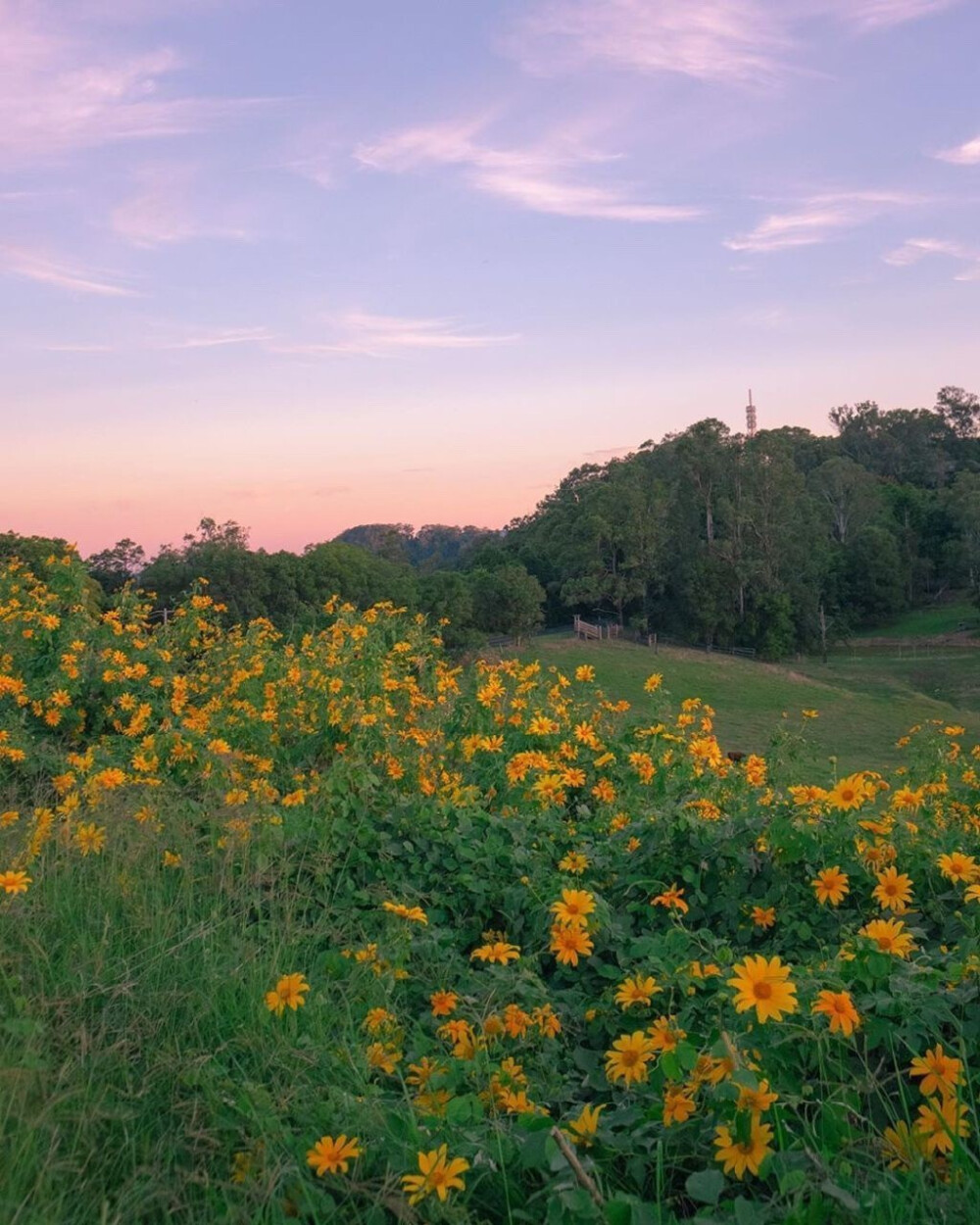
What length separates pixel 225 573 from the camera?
24875 millimetres

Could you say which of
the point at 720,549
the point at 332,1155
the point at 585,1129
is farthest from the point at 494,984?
the point at 720,549

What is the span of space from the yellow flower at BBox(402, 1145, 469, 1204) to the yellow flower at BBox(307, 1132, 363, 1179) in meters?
0.11

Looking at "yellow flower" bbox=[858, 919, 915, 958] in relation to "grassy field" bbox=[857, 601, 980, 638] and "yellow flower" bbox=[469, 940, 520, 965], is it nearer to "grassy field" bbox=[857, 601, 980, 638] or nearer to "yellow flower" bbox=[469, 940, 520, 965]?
"yellow flower" bbox=[469, 940, 520, 965]

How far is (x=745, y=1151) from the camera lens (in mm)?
1950

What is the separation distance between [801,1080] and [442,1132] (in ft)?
2.43

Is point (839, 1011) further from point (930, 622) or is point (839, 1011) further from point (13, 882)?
point (930, 622)

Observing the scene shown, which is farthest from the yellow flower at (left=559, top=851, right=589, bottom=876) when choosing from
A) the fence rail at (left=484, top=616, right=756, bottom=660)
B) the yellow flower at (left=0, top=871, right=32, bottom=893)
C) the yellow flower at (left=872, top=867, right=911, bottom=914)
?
the fence rail at (left=484, top=616, right=756, bottom=660)

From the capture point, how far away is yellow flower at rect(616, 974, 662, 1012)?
8.52 ft

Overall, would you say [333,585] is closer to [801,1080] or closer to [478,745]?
[478,745]

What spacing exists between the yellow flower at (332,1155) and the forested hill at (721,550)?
4431 centimetres

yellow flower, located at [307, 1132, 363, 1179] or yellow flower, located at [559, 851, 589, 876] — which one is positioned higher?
yellow flower, located at [559, 851, 589, 876]

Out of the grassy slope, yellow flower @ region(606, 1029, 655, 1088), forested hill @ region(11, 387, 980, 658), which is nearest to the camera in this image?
yellow flower @ region(606, 1029, 655, 1088)

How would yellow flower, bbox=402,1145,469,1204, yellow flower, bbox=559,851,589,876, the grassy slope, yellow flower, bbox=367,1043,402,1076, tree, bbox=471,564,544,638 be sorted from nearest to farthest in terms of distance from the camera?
yellow flower, bbox=402,1145,469,1204 < yellow flower, bbox=367,1043,402,1076 < yellow flower, bbox=559,851,589,876 < the grassy slope < tree, bbox=471,564,544,638

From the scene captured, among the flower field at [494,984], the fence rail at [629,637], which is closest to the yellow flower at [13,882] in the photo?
the flower field at [494,984]
